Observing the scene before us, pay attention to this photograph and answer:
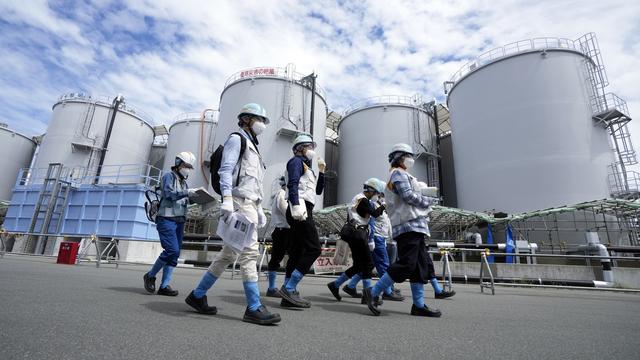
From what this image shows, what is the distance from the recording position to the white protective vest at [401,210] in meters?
3.64

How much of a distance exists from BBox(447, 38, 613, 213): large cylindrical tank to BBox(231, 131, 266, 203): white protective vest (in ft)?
66.5

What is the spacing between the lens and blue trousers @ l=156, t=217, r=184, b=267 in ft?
13.8

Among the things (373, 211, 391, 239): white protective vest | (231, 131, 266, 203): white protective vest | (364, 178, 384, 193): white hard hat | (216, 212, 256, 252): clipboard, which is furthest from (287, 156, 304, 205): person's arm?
(373, 211, 391, 239): white protective vest

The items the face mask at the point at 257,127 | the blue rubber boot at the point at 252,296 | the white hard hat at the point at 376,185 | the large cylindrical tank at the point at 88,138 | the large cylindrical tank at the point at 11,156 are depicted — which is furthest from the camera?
the large cylindrical tank at the point at 11,156

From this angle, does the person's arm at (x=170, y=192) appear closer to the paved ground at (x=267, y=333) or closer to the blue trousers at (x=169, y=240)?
the blue trousers at (x=169, y=240)

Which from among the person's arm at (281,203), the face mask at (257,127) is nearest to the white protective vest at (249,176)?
the face mask at (257,127)

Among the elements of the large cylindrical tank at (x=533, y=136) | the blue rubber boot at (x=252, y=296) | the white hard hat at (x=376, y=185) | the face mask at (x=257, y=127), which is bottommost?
the blue rubber boot at (x=252, y=296)

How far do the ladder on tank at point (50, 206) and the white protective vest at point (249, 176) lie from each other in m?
18.8

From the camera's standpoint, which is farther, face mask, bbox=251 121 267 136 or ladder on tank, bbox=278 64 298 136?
ladder on tank, bbox=278 64 298 136

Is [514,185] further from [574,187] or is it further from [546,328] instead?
[546,328]

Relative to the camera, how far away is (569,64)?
20.3m

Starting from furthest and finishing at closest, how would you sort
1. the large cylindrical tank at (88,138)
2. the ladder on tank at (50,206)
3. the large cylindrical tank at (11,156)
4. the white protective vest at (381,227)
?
the large cylindrical tank at (11,156) < the large cylindrical tank at (88,138) < the ladder on tank at (50,206) < the white protective vest at (381,227)

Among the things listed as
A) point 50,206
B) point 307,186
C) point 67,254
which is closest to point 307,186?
point 307,186

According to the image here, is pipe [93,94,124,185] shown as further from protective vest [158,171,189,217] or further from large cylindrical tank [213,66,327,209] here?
protective vest [158,171,189,217]
